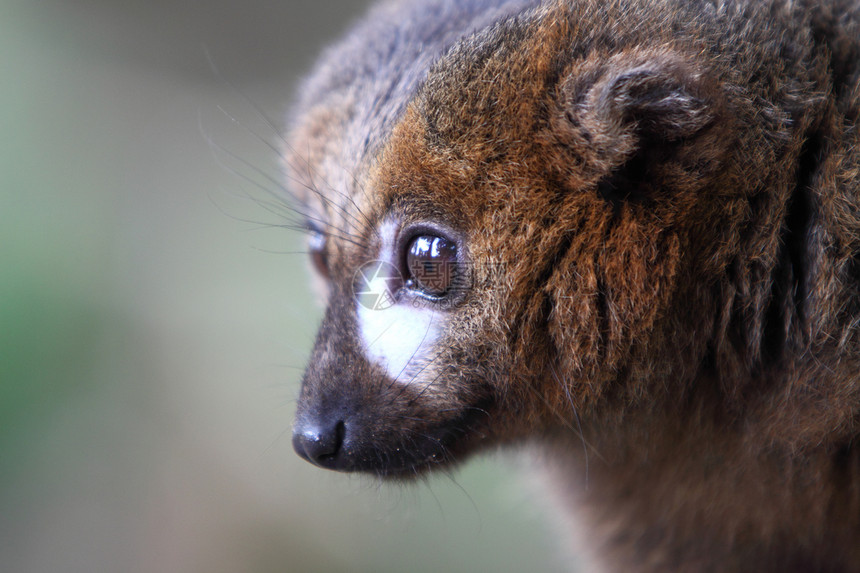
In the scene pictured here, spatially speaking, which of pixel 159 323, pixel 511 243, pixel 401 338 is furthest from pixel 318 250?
pixel 159 323

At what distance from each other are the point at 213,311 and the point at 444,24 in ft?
10.3

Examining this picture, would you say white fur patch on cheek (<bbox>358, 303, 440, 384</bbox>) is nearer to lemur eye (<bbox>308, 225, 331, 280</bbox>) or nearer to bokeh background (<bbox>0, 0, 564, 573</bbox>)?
lemur eye (<bbox>308, 225, 331, 280</bbox>)

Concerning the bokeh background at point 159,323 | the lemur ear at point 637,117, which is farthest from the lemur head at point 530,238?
the bokeh background at point 159,323

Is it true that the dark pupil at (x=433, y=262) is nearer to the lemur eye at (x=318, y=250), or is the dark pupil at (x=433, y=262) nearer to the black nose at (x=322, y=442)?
the black nose at (x=322, y=442)

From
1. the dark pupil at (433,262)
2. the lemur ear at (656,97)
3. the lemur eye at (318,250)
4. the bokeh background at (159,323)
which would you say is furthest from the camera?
the bokeh background at (159,323)

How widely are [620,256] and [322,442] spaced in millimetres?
728

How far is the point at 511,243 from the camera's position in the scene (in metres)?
1.57

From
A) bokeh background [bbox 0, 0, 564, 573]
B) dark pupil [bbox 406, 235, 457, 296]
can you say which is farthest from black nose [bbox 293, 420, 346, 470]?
bokeh background [bbox 0, 0, 564, 573]

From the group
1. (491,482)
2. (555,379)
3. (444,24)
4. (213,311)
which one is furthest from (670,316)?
(213,311)

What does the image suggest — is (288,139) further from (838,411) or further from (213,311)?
(213,311)

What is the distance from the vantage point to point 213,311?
4652 millimetres

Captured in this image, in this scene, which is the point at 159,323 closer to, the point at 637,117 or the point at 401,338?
the point at 401,338

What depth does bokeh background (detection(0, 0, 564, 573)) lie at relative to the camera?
11.8 feet

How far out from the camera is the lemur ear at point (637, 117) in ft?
4.65
